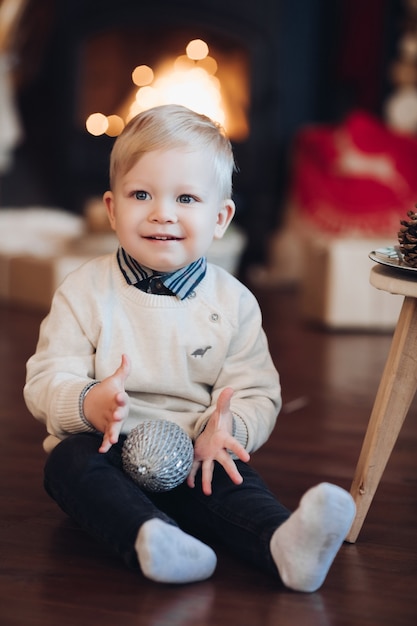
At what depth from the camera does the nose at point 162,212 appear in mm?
1161

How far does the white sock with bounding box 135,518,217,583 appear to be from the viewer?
3.28 ft

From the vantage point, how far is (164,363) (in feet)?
3.96

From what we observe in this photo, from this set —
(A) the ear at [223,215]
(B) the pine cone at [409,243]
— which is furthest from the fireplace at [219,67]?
(B) the pine cone at [409,243]

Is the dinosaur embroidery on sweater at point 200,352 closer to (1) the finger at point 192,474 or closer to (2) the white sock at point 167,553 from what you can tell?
(1) the finger at point 192,474

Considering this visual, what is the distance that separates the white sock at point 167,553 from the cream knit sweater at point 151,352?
20 centimetres

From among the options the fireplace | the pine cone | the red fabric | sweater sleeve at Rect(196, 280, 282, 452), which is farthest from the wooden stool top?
the fireplace

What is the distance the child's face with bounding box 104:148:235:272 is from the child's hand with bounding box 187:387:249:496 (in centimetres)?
19

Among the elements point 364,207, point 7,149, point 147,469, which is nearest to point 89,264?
point 147,469

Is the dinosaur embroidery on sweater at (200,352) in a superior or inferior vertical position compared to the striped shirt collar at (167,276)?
inferior

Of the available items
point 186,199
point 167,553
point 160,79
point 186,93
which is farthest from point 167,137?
point 160,79

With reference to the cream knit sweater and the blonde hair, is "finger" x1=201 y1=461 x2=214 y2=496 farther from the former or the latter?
the blonde hair

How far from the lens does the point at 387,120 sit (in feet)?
12.1

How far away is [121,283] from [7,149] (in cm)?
256

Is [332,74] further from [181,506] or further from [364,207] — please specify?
[181,506]
